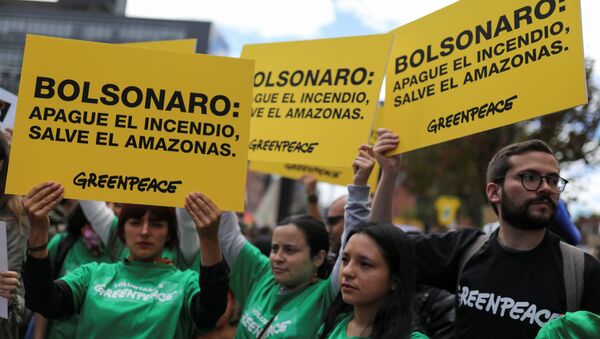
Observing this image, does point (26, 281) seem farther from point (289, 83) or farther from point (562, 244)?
point (562, 244)

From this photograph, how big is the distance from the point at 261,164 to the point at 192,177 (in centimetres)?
241

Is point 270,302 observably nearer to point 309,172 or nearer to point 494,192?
point 494,192

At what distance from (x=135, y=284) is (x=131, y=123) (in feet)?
2.67

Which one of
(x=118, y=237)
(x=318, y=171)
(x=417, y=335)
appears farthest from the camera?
(x=318, y=171)

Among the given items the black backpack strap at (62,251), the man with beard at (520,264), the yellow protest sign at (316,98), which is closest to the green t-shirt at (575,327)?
the man with beard at (520,264)

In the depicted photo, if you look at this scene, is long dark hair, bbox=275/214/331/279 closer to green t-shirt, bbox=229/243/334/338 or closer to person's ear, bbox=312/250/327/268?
person's ear, bbox=312/250/327/268

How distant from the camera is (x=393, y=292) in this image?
2.64 m

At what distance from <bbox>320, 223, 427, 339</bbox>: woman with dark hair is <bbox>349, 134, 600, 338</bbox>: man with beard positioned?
0.36m

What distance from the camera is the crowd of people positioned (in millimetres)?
2592

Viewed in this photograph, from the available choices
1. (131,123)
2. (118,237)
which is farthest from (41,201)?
(118,237)

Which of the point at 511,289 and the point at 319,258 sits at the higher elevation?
the point at 319,258

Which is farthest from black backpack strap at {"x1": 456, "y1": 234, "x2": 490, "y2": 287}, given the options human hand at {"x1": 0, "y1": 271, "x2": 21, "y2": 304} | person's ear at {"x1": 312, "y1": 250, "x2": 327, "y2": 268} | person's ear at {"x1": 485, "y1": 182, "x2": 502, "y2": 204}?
human hand at {"x1": 0, "y1": 271, "x2": 21, "y2": 304}

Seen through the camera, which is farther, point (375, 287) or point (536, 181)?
point (536, 181)

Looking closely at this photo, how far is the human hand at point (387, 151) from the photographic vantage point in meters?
3.31
